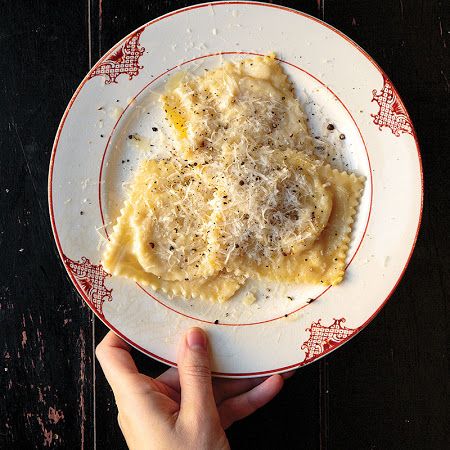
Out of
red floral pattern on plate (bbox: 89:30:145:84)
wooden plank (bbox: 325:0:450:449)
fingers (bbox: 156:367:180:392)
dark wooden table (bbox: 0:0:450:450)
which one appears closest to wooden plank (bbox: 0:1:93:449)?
dark wooden table (bbox: 0:0:450:450)

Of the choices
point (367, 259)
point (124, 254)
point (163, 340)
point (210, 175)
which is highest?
point (210, 175)

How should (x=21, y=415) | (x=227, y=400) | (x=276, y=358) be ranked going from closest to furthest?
1. (x=276, y=358)
2. (x=227, y=400)
3. (x=21, y=415)

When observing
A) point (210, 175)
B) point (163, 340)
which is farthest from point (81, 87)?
point (163, 340)

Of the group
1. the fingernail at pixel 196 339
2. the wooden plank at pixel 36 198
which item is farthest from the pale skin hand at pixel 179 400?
the wooden plank at pixel 36 198

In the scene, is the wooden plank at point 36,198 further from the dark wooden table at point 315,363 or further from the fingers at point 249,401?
the fingers at point 249,401

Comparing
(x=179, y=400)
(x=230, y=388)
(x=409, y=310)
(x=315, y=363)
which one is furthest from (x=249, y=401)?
(x=409, y=310)

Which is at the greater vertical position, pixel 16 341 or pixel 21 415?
pixel 16 341

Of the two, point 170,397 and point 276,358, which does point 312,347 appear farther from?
point 170,397
